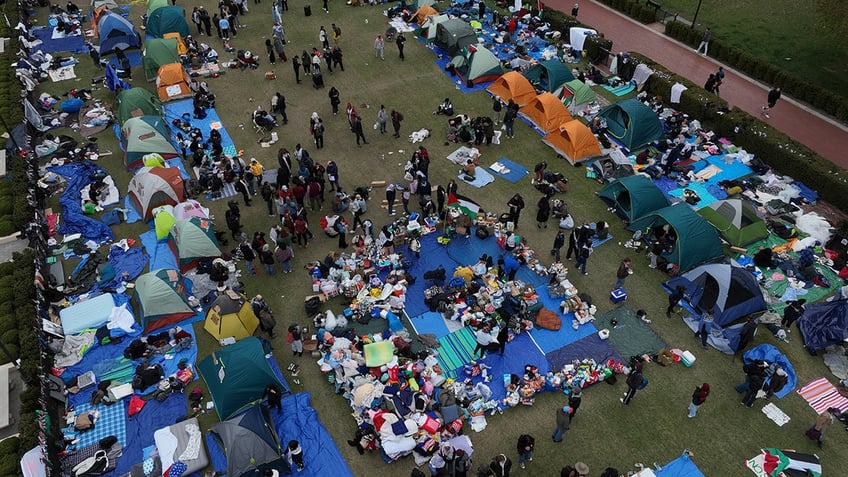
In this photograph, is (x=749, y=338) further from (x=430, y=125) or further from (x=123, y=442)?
(x=123, y=442)

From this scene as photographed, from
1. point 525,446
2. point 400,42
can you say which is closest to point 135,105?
point 400,42

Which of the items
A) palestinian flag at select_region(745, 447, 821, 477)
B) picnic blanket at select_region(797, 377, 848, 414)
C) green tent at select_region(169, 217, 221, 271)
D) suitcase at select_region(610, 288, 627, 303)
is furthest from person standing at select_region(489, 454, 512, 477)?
green tent at select_region(169, 217, 221, 271)

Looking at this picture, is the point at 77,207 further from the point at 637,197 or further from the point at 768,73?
the point at 768,73

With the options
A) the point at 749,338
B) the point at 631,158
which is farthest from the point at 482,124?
the point at 749,338

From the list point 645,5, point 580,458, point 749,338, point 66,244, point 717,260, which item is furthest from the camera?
point 645,5

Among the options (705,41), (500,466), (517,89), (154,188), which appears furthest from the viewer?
(705,41)

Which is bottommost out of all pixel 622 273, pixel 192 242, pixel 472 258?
pixel 472 258

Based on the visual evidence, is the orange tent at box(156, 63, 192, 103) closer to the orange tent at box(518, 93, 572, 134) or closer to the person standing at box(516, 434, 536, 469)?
the orange tent at box(518, 93, 572, 134)

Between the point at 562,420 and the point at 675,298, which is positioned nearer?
the point at 562,420
